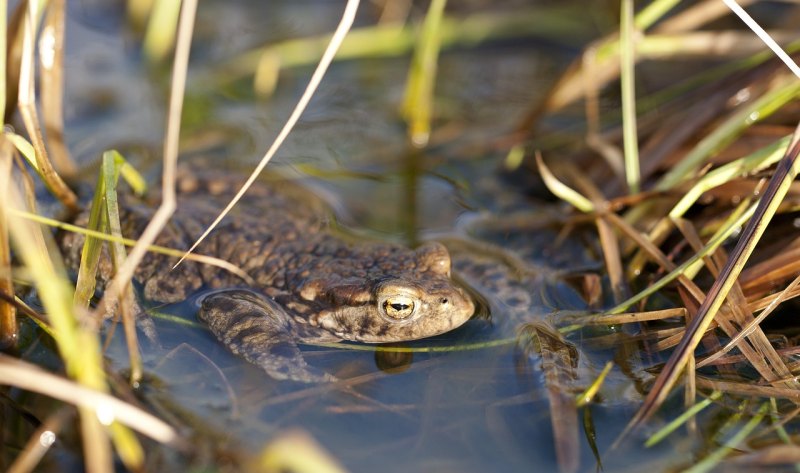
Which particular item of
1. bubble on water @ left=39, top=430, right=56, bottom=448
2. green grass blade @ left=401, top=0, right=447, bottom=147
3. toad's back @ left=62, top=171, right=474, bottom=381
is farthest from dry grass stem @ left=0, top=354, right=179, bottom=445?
green grass blade @ left=401, top=0, right=447, bottom=147

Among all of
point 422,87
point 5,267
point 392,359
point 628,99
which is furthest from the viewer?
point 422,87

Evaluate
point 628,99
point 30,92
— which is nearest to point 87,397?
point 30,92

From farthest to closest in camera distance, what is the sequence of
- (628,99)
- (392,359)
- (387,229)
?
1. (387,229)
2. (628,99)
3. (392,359)

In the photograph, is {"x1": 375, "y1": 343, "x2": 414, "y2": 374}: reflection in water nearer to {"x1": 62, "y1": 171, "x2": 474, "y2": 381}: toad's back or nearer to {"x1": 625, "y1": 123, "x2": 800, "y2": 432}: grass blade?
{"x1": 62, "y1": 171, "x2": 474, "y2": 381}: toad's back

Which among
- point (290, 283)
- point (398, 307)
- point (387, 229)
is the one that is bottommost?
point (398, 307)

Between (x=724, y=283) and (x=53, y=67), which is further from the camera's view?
(x=53, y=67)

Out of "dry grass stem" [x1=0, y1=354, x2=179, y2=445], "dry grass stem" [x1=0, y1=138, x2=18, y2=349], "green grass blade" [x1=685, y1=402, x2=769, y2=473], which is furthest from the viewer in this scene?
"green grass blade" [x1=685, y1=402, x2=769, y2=473]

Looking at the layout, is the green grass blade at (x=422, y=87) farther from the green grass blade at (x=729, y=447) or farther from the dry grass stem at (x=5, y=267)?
the green grass blade at (x=729, y=447)

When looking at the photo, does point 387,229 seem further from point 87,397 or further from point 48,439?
point 87,397
